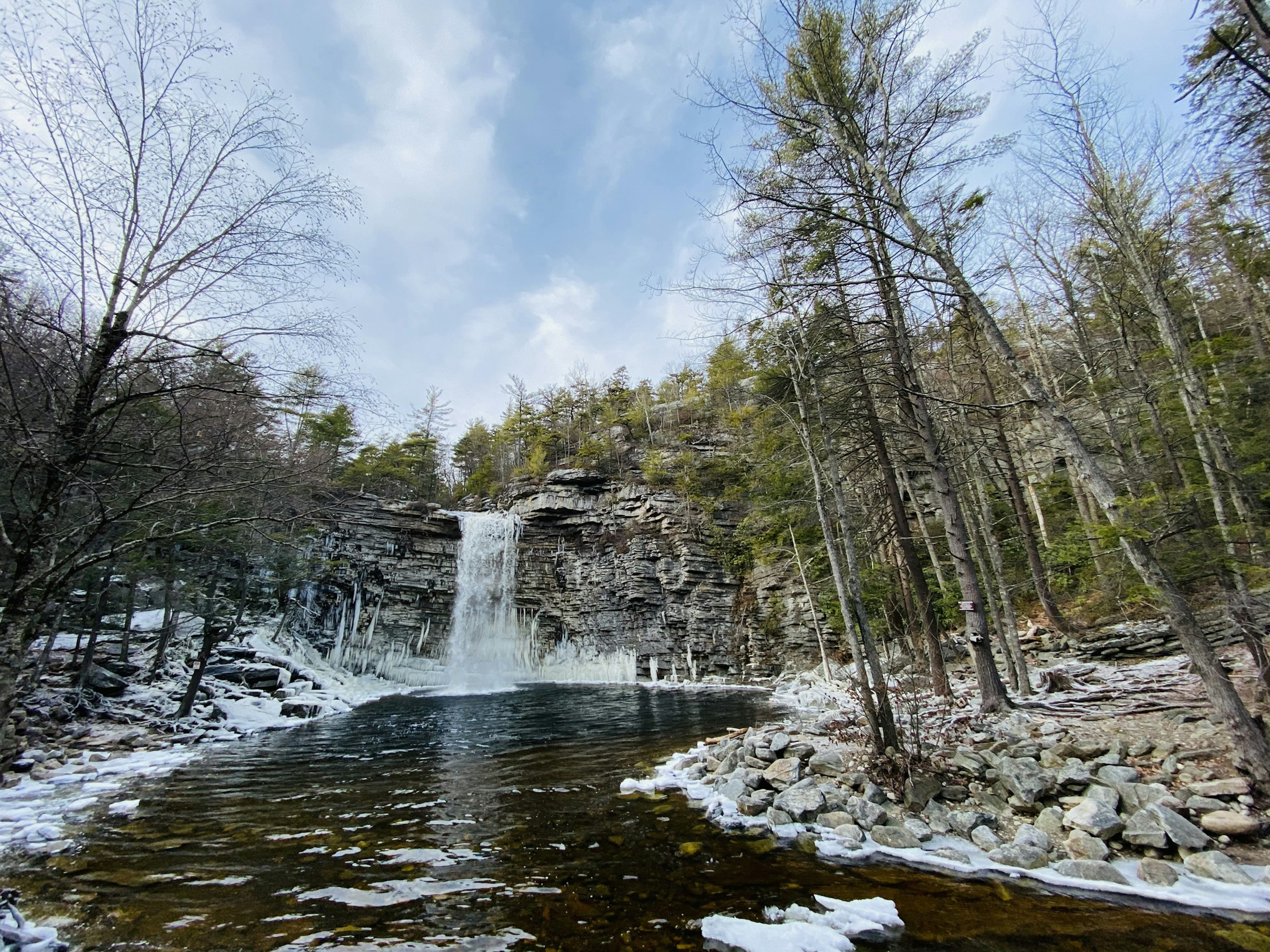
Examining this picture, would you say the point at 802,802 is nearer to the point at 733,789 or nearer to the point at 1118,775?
the point at 733,789

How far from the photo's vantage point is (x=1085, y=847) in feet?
11.4

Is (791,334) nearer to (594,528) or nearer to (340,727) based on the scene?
(340,727)

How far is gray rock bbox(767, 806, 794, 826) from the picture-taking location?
4645 mm

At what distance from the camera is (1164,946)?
2564 mm

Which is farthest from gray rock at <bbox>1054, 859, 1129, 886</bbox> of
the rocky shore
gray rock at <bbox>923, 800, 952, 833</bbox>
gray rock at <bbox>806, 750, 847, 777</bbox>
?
gray rock at <bbox>806, 750, 847, 777</bbox>

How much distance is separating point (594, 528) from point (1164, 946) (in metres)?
28.2

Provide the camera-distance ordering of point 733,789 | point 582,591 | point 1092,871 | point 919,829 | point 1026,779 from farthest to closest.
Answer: point 582,591
point 733,789
point 1026,779
point 919,829
point 1092,871

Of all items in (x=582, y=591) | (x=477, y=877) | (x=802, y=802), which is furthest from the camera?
(x=582, y=591)

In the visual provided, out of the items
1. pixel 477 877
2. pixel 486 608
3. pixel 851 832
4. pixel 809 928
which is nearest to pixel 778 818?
pixel 851 832

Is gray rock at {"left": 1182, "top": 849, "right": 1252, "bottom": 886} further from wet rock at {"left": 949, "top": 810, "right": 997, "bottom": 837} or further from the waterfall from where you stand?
the waterfall

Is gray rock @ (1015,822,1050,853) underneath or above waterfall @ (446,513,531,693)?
underneath

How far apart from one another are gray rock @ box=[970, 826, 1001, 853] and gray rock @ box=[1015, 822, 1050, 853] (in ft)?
0.44

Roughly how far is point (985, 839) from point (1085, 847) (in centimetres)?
61

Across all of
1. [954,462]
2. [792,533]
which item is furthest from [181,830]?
[792,533]
